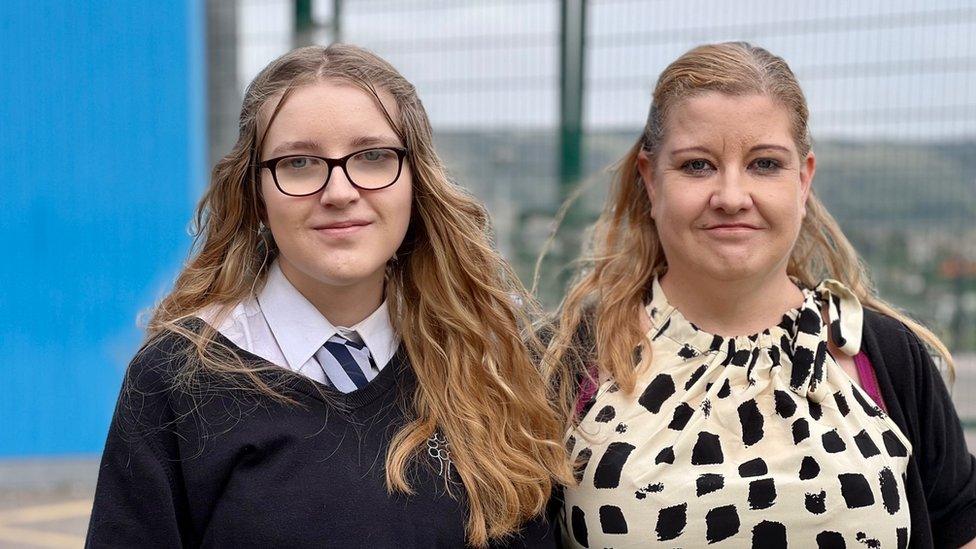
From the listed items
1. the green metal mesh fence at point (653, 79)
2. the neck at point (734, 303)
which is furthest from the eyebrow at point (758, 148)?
the green metal mesh fence at point (653, 79)

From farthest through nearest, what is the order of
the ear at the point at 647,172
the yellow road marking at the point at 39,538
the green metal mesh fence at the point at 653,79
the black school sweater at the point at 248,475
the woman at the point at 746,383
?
1. the green metal mesh fence at the point at 653,79
2. the yellow road marking at the point at 39,538
3. the ear at the point at 647,172
4. the woman at the point at 746,383
5. the black school sweater at the point at 248,475

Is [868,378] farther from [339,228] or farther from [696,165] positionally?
[339,228]

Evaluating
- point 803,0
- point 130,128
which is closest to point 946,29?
point 803,0

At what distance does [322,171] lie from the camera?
80.8 inches

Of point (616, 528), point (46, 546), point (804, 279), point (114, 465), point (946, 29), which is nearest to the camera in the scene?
point (114, 465)

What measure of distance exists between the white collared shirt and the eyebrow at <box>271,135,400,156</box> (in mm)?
271

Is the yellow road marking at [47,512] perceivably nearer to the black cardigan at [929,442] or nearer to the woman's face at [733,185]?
the woman's face at [733,185]

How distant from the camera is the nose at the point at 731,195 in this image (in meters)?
2.21

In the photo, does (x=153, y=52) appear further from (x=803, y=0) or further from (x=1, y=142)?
(x=803, y=0)

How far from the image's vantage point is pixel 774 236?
2262 mm

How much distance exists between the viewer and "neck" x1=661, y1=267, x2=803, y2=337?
7.83 ft

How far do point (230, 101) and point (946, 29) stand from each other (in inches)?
153

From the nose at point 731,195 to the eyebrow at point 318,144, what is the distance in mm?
645

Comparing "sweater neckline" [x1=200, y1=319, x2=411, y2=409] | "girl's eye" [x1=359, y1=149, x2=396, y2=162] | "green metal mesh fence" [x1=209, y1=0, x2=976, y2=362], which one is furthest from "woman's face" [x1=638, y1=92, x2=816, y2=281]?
"green metal mesh fence" [x1=209, y1=0, x2=976, y2=362]
